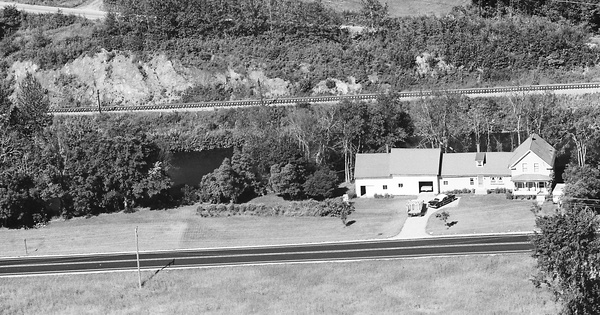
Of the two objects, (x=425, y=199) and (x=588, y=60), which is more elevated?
(x=588, y=60)

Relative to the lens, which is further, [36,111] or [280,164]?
[36,111]

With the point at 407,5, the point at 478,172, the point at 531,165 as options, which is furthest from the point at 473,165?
the point at 407,5

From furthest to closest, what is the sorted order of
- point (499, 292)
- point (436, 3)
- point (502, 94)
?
point (436, 3), point (502, 94), point (499, 292)

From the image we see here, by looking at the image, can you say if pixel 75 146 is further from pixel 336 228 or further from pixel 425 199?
pixel 425 199

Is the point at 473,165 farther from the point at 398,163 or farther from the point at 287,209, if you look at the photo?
the point at 287,209

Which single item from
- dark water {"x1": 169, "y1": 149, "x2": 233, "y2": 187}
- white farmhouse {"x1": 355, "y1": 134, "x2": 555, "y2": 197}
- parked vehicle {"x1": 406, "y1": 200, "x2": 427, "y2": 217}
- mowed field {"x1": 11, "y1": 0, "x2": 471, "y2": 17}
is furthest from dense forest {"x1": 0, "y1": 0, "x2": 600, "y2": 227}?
parked vehicle {"x1": 406, "y1": 200, "x2": 427, "y2": 217}

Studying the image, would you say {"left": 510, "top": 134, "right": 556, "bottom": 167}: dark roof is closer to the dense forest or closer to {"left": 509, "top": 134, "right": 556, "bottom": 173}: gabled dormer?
{"left": 509, "top": 134, "right": 556, "bottom": 173}: gabled dormer

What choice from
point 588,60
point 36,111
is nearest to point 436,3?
point 588,60

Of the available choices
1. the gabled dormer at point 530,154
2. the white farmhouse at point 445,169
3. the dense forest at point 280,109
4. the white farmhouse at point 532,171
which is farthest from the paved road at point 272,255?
the white farmhouse at point 445,169
